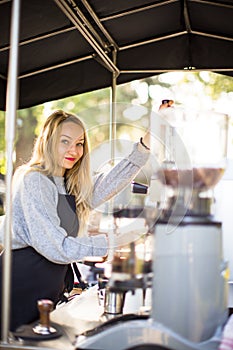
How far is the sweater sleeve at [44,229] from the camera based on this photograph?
59.6 inches

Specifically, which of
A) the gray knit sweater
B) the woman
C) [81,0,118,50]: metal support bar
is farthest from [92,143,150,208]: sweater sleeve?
[81,0,118,50]: metal support bar

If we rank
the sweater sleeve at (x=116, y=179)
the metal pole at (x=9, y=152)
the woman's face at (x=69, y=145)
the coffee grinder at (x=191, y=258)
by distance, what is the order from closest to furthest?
the coffee grinder at (x=191, y=258)
the metal pole at (x=9, y=152)
the woman's face at (x=69, y=145)
the sweater sleeve at (x=116, y=179)

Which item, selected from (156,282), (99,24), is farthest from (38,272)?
(99,24)

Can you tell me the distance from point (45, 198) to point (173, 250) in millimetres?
547

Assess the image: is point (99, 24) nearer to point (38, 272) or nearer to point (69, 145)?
point (69, 145)

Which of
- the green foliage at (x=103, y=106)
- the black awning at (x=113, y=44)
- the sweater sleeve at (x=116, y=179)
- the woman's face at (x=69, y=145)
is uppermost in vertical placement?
the black awning at (x=113, y=44)

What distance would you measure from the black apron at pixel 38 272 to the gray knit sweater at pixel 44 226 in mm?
33

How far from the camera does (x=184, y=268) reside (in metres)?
1.15

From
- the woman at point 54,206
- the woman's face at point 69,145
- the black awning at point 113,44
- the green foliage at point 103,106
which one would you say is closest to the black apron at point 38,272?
the woman at point 54,206

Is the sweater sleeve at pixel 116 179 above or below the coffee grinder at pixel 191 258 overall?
above

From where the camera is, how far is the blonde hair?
1.67 meters

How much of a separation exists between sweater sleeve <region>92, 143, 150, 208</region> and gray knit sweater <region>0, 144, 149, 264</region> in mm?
131

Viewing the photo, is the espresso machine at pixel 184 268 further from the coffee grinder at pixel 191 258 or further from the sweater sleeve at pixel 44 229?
the sweater sleeve at pixel 44 229

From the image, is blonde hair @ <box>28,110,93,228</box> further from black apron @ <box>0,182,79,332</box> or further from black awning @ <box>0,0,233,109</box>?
black awning @ <box>0,0,233,109</box>
